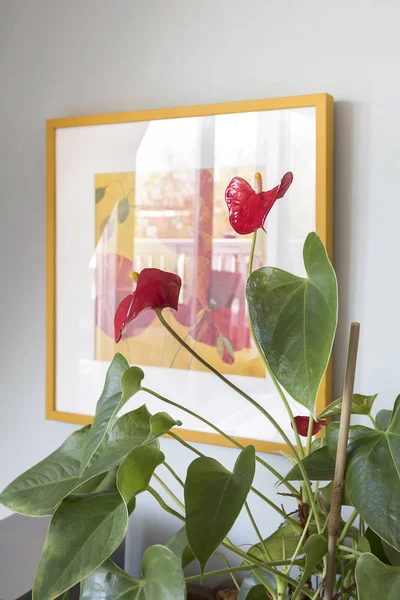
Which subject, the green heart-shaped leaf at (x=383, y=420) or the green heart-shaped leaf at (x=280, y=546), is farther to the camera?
the green heart-shaped leaf at (x=280, y=546)

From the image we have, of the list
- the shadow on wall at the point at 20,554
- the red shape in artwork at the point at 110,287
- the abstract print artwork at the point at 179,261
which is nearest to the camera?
the shadow on wall at the point at 20,554

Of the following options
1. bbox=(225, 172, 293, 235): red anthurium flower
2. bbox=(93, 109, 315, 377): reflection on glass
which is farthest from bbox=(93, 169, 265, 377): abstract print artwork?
bbox=(225, 172, 293, 235): red anthurium flower

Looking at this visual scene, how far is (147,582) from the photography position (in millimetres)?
674

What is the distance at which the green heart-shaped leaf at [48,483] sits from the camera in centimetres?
74

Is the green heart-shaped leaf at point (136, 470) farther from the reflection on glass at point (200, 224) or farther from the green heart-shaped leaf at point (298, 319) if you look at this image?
the reflection on glass at point (200, 224)

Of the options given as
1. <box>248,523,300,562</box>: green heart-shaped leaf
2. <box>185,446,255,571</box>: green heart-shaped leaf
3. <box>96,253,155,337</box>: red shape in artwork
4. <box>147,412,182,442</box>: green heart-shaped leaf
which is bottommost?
<box>248,523,300,562</box>: green heart-shaped leaf

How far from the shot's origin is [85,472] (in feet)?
2.25

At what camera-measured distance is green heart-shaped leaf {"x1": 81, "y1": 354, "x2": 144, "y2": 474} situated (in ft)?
2.25

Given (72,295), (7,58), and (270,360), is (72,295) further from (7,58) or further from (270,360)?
(270,360)

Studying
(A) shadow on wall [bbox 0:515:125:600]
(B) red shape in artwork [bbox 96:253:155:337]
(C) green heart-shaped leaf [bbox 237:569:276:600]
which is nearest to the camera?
(C) green heart-shaped leaf [bbox 237:569:276:600]

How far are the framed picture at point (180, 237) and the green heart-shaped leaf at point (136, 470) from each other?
0.49 m

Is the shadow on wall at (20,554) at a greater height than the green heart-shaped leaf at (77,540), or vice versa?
the green heart-shaped leaf at (77,540)

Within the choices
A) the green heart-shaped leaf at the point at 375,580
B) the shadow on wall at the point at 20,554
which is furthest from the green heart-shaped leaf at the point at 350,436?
the shadow on wall at the point at 20,554

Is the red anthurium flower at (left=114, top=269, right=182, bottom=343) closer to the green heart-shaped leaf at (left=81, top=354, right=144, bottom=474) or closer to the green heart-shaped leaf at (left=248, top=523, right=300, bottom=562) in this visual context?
the green heart-shaped leaf at (left=81, top=354, right=144, bottom=474)
